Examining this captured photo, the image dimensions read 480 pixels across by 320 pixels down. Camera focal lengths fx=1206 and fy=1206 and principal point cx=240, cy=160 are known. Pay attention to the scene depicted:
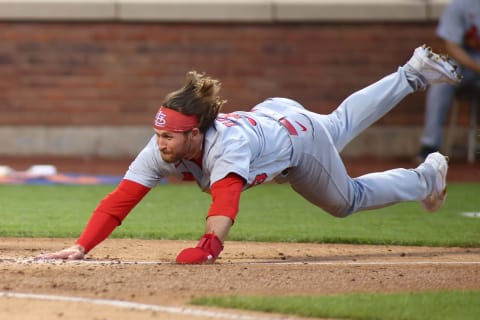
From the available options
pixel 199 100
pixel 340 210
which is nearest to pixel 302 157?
pixel 340 210

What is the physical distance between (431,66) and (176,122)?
94.3 inches

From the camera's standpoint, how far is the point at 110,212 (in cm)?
768

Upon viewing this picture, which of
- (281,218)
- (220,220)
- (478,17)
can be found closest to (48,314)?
(220,220)

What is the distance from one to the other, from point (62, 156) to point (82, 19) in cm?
202

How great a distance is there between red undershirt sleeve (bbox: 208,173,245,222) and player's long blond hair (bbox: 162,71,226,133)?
414mm

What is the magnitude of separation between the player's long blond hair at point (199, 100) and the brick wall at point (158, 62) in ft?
32.5

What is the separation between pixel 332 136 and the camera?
8484 mm

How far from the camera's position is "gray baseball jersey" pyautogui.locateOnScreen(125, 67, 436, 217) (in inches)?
298

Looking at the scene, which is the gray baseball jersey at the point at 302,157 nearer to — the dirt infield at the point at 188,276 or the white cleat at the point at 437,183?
the white cleat at the point at 437,183

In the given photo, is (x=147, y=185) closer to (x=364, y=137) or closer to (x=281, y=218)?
(x=281, y=218)

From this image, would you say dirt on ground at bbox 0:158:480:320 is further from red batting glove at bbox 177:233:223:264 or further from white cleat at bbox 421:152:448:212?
white cleat at bbox 421:152:448:212

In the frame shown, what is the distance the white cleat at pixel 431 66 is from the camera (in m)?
8.96

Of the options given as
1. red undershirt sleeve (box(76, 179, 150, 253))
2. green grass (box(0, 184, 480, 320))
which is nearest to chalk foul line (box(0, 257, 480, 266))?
red undershirt sleeve (box(76, 179, 150, 253))

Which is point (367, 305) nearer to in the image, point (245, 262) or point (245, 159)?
point (245, 159)
